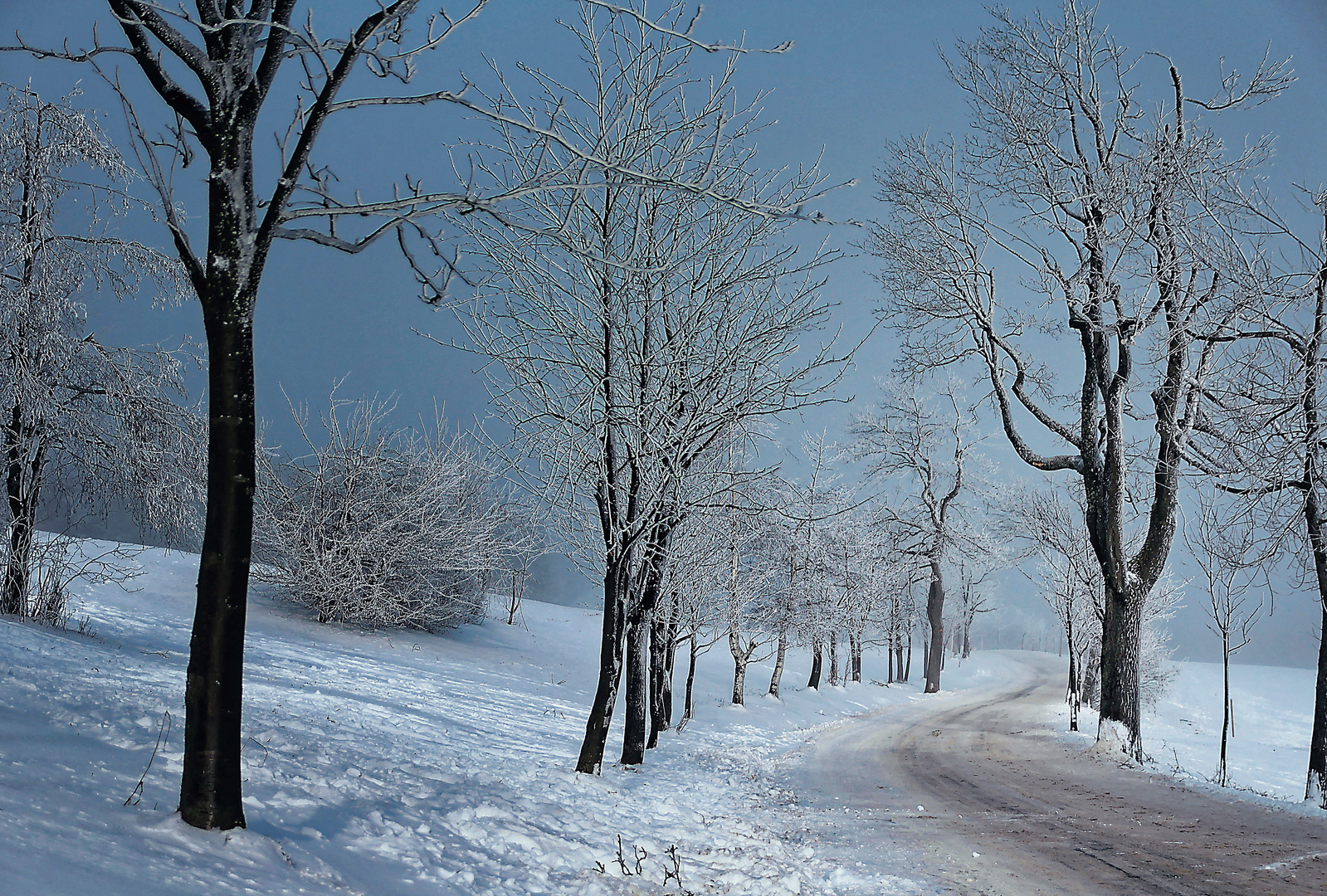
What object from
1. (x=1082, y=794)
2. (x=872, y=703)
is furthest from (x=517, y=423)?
(x=872, y=703)

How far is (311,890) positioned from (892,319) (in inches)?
518

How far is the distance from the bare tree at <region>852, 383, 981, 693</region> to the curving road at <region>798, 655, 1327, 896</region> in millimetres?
16977

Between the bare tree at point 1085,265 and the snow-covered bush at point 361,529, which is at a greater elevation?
the bare tree at point 1085,265

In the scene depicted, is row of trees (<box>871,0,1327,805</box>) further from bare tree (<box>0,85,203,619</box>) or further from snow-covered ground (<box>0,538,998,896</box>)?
bare tree (<box>0,85,203,619</box>)

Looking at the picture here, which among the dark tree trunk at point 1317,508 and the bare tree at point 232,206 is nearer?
the bare tree at point 232,206

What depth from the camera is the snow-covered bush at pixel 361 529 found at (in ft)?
63.8

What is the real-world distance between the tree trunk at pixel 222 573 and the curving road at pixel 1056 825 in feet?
15.4

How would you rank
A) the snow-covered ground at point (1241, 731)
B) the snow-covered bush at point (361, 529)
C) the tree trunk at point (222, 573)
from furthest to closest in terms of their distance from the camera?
the snow-covered bush at point (361, 529), the snow-covered ground at point (1241, 731), the tree trunk at point (222, 573)

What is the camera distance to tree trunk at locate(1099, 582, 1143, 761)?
38.2 ft

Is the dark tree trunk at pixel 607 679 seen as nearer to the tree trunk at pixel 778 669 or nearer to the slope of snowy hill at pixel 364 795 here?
the slope of snowy hill at pixel 364 795

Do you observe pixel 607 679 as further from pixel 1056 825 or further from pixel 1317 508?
pixel 1317 508

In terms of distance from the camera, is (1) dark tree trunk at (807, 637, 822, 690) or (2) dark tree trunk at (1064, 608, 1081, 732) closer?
(2) dark tree trunk at (1064, 608, 1081, 732)

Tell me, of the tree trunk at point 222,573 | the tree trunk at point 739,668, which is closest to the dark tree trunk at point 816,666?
the tree trunk at point 739,668

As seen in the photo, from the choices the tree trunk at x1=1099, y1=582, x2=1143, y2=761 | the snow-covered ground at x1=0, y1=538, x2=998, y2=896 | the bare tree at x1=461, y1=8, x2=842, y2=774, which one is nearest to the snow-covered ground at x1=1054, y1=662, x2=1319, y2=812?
the tree trunk at x1=1099, y1=582, x2=1143, y2=761
